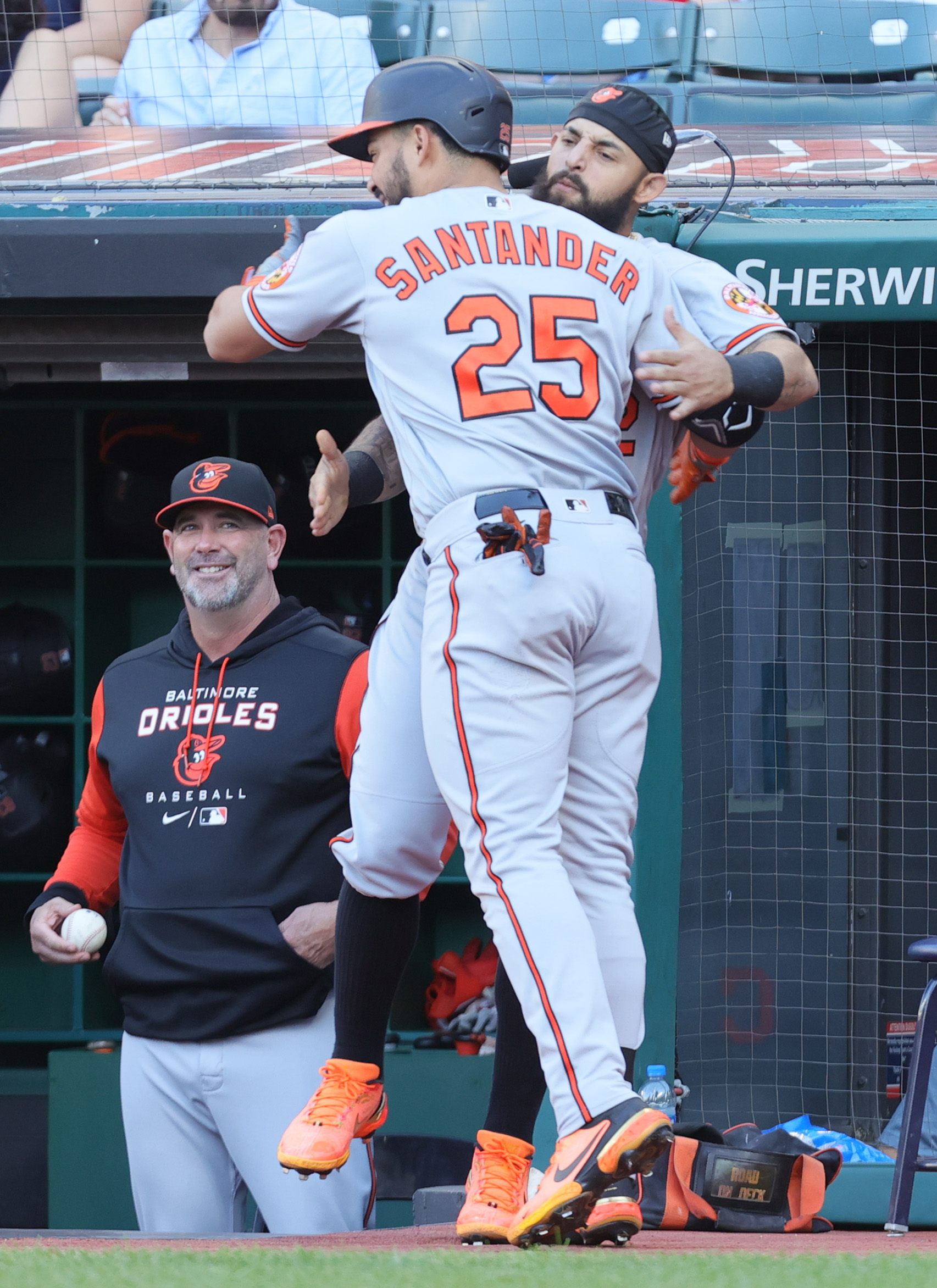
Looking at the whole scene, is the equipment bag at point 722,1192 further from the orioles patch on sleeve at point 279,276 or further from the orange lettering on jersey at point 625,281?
the orioles patch on sleeve at point 279,276

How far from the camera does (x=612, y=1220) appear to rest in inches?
75.4

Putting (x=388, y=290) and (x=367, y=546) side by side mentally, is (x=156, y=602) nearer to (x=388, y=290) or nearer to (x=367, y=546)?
(x=367, y=546)

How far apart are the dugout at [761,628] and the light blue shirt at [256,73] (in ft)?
1.29

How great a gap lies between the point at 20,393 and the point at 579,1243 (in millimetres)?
3608

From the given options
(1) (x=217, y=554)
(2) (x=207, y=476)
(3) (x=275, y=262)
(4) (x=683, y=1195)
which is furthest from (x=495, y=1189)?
(2) (x=207, y=476)

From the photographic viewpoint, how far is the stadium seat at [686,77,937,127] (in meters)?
4.53

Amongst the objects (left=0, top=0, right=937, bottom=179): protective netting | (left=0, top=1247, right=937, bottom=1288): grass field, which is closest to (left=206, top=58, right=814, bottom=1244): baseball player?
(left=0, top=1247, right=937, bottom=1288): grass field

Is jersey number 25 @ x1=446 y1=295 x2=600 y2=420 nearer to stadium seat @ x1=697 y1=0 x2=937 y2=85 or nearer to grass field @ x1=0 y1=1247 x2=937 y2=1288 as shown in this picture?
grass field @ x1=0 y1=1247 x2=937 y2=1288

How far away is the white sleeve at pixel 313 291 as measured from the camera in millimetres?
2221

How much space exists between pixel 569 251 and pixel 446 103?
0.27 metres

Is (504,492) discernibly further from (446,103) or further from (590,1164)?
(590,1164)

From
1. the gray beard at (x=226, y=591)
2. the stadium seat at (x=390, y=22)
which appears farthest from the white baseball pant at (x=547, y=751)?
the stadium seat at (x=390, y=22)

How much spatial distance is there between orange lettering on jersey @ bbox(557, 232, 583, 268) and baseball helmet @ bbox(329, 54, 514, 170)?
0.56 ft

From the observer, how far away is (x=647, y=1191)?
290cm
